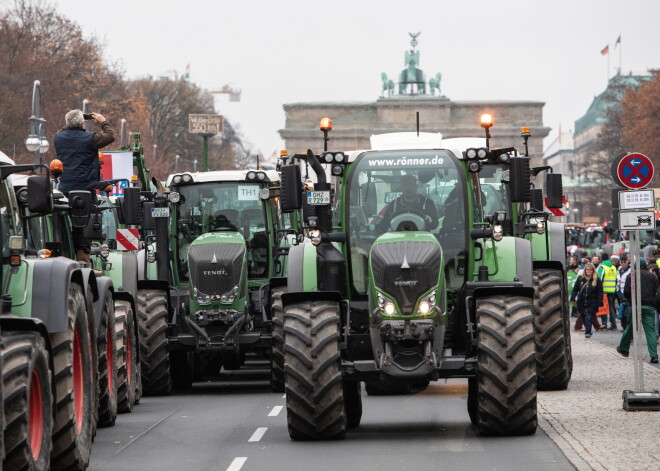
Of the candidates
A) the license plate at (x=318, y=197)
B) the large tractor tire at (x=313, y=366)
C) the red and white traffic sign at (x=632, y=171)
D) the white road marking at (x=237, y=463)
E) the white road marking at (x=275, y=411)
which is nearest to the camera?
the white road marking at (x=237, y=463)

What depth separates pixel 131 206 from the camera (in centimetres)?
1891

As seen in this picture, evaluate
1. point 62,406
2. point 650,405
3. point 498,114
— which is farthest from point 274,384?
point 498,114

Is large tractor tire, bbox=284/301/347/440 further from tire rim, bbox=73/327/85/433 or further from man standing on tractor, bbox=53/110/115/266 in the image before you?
man standing on tractor, bbox=53/110/115/266

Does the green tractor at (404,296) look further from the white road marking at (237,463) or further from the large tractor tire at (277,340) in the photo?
the large tractor tire at (277,340)

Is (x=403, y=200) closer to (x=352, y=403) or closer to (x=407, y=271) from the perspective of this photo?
(x=407, y=271)

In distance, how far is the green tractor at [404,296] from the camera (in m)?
14.3

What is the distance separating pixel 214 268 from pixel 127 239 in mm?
5200

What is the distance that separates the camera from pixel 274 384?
69.3 feet

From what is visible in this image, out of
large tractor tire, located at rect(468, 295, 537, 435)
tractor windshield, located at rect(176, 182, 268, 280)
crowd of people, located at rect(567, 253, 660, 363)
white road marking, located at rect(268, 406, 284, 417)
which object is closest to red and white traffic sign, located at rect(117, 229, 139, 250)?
tractor windshield, located at rect(176, 182, 268, 280)

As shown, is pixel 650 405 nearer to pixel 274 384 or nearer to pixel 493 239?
pixel 493 239

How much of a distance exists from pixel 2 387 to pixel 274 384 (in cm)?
1160

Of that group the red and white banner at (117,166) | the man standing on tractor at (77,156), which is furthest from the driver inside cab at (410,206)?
the red and white banner at (117,166)

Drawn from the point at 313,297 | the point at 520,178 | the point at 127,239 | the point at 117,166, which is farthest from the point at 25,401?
the point at 117,166

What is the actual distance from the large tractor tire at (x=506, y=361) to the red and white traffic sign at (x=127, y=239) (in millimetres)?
11791
